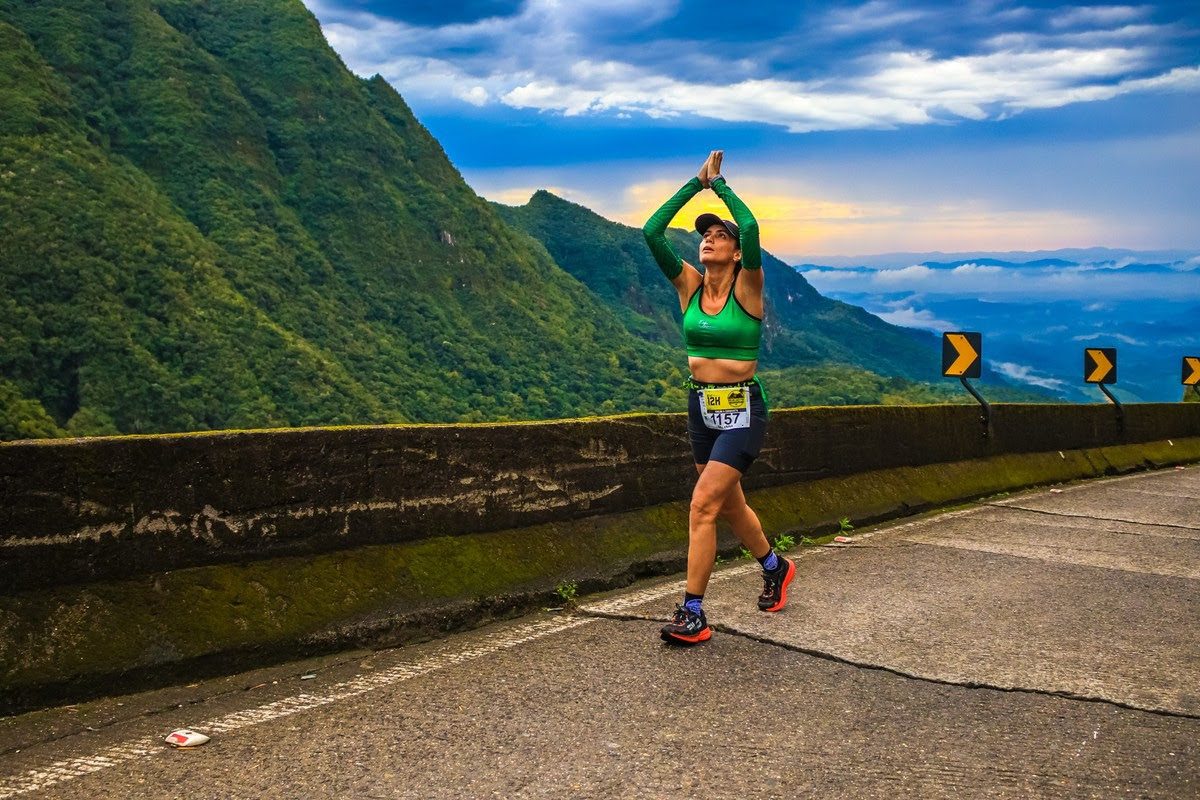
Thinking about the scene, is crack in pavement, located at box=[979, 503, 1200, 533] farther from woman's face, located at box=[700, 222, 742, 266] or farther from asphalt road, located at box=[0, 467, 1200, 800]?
woman's face, located at box=[700, 222, 742, 266]

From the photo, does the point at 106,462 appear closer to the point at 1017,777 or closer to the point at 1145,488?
the point at 1017,777

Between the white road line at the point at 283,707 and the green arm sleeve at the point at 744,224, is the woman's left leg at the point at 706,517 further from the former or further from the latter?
the green arm sleeve at the point at 744,224

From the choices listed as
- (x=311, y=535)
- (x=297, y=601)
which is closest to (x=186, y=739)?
(x=297, y=601)

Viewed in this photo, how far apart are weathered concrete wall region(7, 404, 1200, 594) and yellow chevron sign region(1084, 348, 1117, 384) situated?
1053 centimetres

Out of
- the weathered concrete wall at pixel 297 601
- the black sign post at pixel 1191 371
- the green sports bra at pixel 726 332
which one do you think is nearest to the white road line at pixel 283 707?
the weathered concrete wall at pixel 297 601

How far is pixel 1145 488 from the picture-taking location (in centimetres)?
1227

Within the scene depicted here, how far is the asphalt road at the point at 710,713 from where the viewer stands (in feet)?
11.6

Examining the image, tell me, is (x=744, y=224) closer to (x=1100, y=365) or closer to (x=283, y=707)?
(x=283, y=707)

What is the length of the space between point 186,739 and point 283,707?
42 centimetres

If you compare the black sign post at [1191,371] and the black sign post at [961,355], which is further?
the black sign post at [1191,371]

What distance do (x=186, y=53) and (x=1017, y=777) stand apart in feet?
595

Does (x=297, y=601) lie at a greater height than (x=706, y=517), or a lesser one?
lesser

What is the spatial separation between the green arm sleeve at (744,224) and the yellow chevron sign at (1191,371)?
61.6ft

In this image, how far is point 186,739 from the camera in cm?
384
